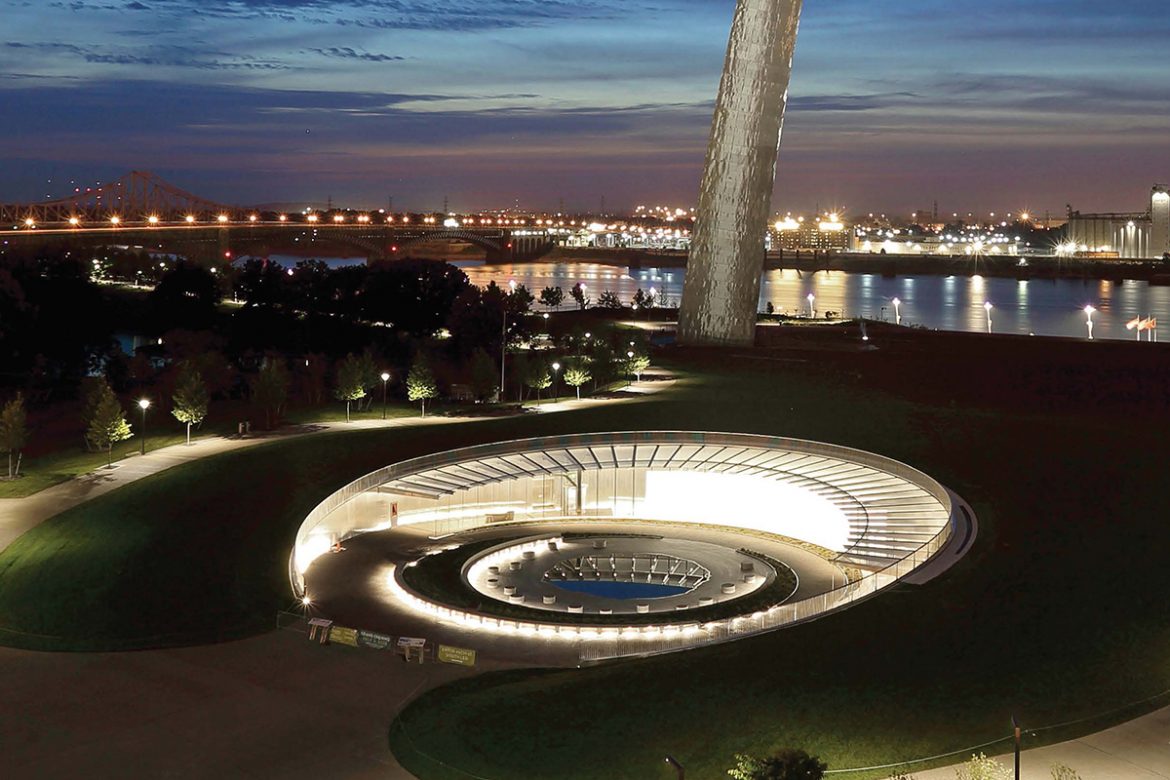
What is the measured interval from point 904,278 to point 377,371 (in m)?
112

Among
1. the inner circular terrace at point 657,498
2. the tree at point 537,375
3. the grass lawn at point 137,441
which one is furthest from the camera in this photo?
the tree at point 537,375

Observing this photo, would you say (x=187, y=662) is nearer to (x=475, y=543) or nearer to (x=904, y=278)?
(x=475, y=543)

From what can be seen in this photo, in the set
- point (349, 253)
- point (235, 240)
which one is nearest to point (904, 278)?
point (349, 253)

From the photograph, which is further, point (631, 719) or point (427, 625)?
point (427, 625)

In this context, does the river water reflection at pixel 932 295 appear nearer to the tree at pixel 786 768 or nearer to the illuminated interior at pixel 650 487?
the illuminated interior at pixel 650 487

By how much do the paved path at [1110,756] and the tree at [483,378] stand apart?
75.1 feet

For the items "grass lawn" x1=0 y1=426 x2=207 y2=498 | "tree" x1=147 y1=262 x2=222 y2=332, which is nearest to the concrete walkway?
"grass lawn" x1=0 y1=426 x2=207 y2=498

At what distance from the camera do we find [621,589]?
21688 mm

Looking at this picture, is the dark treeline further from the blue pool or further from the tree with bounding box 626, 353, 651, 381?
the blue pool

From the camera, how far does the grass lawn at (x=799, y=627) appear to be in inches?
551

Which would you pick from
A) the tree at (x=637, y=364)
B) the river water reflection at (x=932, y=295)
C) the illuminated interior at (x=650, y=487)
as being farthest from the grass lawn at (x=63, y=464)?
the river water reflection at (x=932, y=295)

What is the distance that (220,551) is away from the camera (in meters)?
20.9

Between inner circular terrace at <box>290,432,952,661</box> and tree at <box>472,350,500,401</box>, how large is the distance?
8.27 metres

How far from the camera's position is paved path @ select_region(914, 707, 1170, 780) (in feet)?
41.4
